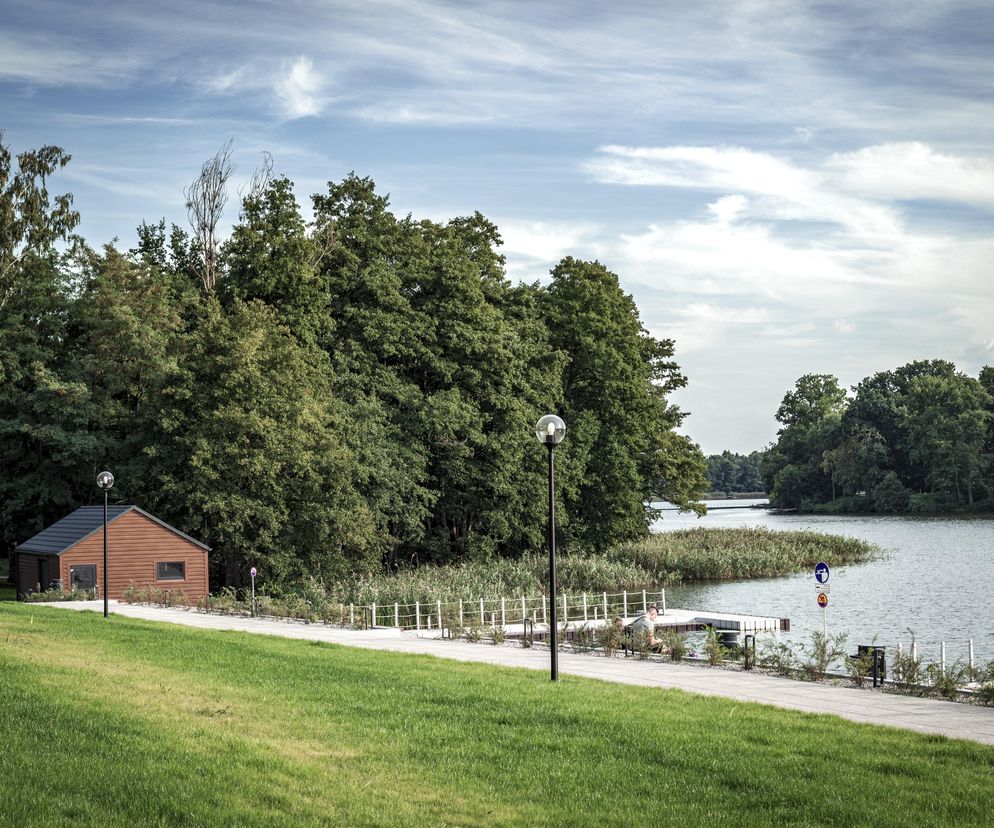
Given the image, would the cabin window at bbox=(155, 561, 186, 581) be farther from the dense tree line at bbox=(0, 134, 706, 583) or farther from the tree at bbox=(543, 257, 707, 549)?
the tree at bbox=(543, 257, 707, 549)

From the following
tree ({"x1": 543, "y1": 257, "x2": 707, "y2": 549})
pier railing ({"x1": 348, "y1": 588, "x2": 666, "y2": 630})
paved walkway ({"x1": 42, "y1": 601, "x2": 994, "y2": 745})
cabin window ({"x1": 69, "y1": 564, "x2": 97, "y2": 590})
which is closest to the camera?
paved walkway ({"x1": 42, "y1": 601, "x2": 994, "y2": 745})

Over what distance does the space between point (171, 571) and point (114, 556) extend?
7.57ft

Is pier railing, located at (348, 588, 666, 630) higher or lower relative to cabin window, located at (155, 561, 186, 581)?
lower

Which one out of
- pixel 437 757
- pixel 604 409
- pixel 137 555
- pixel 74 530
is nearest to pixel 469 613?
pixel 137 555

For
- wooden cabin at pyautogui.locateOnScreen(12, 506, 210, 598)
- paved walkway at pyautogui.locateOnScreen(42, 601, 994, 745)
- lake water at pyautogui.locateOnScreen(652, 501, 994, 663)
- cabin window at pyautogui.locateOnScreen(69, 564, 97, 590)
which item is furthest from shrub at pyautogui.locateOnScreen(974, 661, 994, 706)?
cabin window at pyautogui.locateOnScreen(69, 564, 97, 590)

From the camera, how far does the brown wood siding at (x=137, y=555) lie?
38.5m

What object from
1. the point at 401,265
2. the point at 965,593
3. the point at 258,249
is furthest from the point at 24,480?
the point at 965,593

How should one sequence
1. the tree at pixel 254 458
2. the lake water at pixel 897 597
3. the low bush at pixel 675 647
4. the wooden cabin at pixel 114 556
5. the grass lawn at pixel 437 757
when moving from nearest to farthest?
the grass lawn at pixel 437 757 < the low bush at pixel 675 647 < the lake water at pixel 897 597 < the wooden cabin at pixel 114 556 < the tree at pixel 254 458

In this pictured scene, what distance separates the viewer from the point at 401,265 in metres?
55.8

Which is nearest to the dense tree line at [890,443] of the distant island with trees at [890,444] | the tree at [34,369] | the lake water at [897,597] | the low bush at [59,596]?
the distant island with trees at [890,444]

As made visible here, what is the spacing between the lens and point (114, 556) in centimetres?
3950

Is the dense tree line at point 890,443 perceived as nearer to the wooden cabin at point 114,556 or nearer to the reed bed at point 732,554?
the reed bed at point 732,554

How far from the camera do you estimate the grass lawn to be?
8172 mm

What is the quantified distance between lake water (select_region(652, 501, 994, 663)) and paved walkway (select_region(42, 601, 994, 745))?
8038 mm
